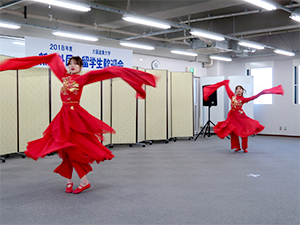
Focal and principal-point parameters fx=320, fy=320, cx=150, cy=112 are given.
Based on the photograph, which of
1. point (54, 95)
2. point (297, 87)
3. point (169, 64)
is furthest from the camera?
point (169, 64)

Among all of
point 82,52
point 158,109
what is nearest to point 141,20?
point 82,52

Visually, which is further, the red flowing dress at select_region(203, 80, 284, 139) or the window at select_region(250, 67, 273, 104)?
the window at select_region(250, 67, 273, 104)

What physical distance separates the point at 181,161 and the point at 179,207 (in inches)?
106

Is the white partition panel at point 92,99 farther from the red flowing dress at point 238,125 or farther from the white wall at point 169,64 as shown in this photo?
the white wall at point 169,64

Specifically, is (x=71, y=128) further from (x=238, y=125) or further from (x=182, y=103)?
(x=182, y=103)

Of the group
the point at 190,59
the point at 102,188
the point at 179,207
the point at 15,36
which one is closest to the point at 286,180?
the point at 179,207

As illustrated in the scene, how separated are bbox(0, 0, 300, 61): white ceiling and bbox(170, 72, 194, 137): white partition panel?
1.35m

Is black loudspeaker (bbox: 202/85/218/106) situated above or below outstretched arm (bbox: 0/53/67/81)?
below

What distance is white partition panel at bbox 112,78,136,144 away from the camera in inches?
299

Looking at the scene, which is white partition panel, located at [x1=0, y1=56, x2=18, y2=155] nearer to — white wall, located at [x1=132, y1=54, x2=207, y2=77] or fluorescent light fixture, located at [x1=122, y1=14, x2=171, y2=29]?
fluorescent light fixture, located at [x1=122, y1=14, x2=171, y2=29]

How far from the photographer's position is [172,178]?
174 inches

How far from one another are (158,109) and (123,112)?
115 centimetres

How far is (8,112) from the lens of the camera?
5.90 m

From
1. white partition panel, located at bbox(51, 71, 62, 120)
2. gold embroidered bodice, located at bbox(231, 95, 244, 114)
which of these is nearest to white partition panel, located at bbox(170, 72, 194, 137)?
gold embroidered bodice, located at bbox(231, 95, 244, 114)
